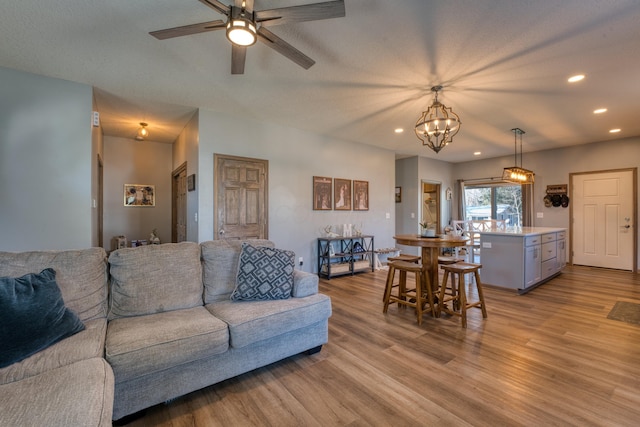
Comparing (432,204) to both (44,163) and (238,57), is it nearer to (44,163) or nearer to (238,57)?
(238,57)

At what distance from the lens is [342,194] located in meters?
5.70

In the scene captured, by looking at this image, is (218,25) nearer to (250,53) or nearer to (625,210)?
(250,53)

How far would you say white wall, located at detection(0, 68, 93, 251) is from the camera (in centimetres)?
299

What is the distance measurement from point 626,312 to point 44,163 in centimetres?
680

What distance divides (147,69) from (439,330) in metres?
4.01

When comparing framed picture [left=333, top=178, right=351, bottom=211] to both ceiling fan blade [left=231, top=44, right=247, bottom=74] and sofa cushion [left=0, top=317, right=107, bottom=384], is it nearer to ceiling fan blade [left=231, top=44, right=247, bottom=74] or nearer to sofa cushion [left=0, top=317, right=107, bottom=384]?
ceiling fan blade [left=231, top=44, right=247, bottom=74]

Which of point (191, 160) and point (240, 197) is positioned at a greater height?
point (191, 160)

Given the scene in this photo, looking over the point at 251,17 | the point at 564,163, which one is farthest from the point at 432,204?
the point at 251,17

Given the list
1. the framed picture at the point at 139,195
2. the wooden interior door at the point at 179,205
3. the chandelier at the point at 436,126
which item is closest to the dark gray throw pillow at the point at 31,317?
the wooden interior door at the point at 179,205

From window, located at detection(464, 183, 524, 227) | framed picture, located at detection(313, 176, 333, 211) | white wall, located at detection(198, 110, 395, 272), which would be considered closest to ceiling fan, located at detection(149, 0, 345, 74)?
white wall, located at detection(198, 110, 395, 272)

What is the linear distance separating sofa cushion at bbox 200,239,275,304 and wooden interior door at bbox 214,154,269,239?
1806mm

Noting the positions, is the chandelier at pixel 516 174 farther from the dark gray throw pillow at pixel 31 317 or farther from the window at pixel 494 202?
the dark gray throw pillow at pixel 31 317

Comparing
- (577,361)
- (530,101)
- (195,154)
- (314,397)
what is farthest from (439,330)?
(195,154)

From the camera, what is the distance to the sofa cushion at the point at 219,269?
7.82 ft
